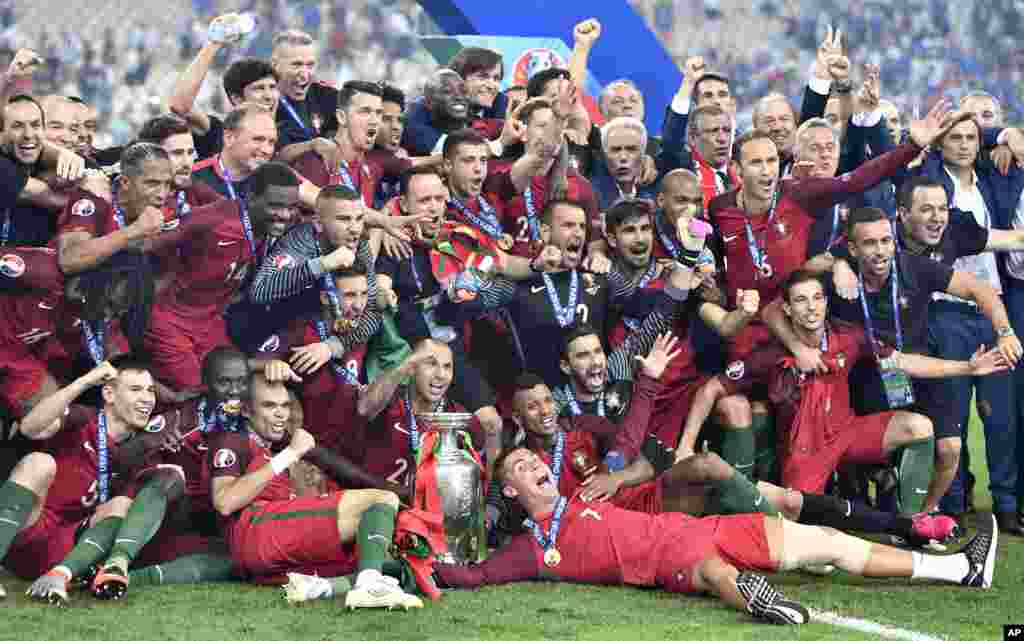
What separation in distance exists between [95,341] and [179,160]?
0.80 meters

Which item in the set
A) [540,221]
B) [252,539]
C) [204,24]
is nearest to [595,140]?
[540,221]

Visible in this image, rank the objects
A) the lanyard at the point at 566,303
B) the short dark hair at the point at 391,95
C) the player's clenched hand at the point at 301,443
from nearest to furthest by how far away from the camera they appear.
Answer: the player's clenched hand at the point at 301,443 < the lanyard at the point at 566,303 < the short dark hair at the point at 391,95

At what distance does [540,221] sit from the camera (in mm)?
6734

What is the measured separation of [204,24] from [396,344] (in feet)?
33.3

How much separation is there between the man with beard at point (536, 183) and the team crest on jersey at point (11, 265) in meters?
2.00

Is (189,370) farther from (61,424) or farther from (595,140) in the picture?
(595,140)

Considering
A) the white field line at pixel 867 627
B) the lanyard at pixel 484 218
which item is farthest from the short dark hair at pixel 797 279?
the white field line at pixel 867 627

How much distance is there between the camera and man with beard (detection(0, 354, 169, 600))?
213 inches

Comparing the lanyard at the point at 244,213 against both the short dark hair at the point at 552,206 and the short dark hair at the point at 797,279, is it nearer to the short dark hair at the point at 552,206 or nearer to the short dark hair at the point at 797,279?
the short dark hair at the point at 552,206

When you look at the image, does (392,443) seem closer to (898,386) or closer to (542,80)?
(898,386)

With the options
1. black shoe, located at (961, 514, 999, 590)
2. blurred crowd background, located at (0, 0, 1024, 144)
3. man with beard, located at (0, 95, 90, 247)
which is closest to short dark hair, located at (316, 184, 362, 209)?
man with beard, located at (0, 95, 90, 247)

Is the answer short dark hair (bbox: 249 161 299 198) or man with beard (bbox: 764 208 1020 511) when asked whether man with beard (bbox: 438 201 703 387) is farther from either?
short dark hair (bbox: 249 161 299 198)

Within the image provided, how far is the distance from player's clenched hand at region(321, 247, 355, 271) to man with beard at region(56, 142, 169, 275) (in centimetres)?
61

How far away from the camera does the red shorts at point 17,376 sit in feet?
18.8
